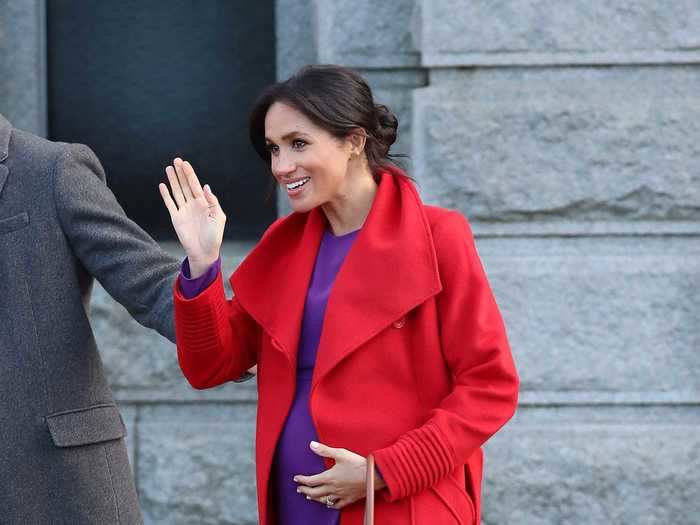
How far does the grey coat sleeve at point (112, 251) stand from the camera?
8.16 feet

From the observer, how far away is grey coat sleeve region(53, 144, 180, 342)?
2.49 meters

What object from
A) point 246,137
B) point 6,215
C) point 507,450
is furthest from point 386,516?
point 246,137

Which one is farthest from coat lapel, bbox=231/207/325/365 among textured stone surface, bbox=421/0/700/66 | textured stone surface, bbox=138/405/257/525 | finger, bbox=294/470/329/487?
textured stone surface, bbox=138/405/257/525

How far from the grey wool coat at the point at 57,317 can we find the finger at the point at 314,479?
18.9 inches

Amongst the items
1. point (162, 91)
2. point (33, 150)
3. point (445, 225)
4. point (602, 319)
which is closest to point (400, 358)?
point (445, 225)

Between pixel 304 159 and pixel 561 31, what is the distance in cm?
167

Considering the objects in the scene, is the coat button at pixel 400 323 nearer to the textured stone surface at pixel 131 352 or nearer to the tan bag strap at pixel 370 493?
the tan bag strap at pixel 370 493

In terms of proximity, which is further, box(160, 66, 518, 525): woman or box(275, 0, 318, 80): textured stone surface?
box(275, 0, 318, 80): textured stone surface

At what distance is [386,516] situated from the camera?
221 cm

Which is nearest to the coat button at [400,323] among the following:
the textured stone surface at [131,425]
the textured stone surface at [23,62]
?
the textured stone surface at [131,425]

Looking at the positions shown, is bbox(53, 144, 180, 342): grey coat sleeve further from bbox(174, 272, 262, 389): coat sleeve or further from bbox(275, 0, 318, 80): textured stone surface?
bbox(275, 0, 318, 80): textured stone surface

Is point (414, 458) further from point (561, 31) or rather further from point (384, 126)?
point (561, 31)

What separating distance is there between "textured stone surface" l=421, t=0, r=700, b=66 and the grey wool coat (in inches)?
60.0

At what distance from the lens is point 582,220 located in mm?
3707
